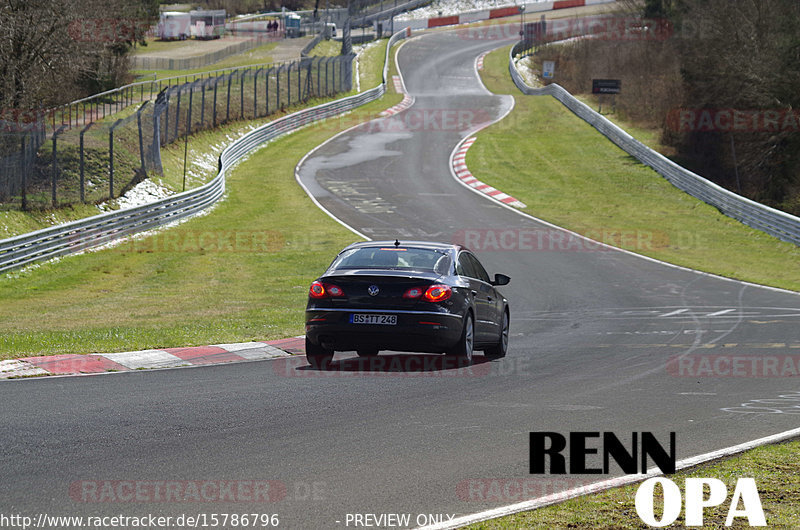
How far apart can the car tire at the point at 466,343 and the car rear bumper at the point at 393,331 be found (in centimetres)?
12

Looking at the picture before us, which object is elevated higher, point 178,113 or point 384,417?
point 178,113

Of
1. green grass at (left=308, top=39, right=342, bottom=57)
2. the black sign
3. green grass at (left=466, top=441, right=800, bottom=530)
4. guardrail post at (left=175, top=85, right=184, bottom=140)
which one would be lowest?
green grass at (left=466, top=441, right=800, bottom=530)

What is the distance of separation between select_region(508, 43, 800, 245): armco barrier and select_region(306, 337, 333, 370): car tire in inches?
901

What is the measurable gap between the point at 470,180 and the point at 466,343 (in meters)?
31.2

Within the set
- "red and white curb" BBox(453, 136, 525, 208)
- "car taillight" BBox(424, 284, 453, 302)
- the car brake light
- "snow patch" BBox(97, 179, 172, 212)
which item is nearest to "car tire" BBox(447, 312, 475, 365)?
"car taillight" BBox(424, 284, 453, 302)

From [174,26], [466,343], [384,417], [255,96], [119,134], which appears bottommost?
[466,343]

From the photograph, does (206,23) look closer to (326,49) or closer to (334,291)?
(326,49)

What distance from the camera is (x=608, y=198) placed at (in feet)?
133

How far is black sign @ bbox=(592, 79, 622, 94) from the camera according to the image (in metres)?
57.7

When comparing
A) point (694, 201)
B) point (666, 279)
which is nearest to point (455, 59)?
point (694, 201)

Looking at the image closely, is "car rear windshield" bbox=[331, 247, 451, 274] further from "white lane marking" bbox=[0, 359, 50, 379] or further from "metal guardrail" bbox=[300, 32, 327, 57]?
"metal guardrail" bbox=[300, 32, 327, 57]

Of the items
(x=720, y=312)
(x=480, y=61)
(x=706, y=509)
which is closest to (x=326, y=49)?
(x=480, y=61)

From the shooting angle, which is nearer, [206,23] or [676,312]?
[676,312]

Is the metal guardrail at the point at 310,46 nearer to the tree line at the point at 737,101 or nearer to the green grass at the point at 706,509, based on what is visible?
the tree line at the point at 737,101
